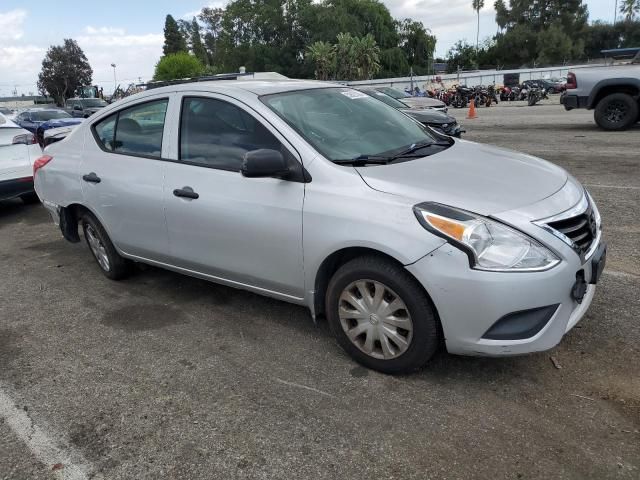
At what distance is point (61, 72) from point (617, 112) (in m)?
88.5

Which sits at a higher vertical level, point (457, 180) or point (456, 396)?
point (457, 180)

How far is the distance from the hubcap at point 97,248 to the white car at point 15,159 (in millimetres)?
3274

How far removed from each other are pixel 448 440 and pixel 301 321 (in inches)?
61.7

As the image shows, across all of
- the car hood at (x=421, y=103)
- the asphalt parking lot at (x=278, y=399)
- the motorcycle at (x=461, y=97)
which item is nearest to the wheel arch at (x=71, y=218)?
the asphalt parking lot at (x=278, y=399)

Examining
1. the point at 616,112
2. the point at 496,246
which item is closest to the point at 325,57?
the point at 616,112

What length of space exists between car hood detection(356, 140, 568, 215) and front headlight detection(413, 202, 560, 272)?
10 centimetres

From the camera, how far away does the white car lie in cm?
738

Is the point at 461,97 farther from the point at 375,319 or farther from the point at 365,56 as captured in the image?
the point at 365,56

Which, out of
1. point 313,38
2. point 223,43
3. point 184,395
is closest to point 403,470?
point 184,395

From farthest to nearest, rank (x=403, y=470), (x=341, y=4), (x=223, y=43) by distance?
1. (x=223, y=43)
2. (x=341, y=4)
3. (x=403, y=470)

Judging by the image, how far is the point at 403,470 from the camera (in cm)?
239

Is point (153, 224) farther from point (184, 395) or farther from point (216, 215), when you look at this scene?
point (184, 395)

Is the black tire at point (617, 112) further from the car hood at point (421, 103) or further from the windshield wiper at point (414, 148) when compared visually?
the windshield wiper at point (414, 148)

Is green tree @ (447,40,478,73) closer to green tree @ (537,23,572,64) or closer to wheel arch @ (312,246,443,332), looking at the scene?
green tree @ (537,23,572,64)
